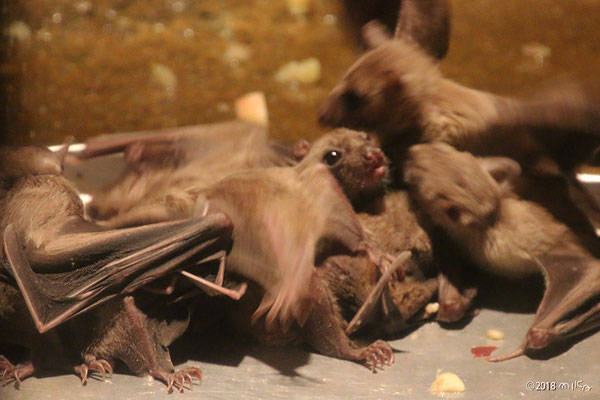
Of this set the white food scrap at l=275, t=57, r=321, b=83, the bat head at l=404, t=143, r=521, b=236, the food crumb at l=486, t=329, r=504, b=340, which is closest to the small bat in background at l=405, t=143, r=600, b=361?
the bat head at l=404, t=143, r=521, b=236

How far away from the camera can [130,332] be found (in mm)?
1957

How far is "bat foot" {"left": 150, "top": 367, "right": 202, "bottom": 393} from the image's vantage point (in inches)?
76.4

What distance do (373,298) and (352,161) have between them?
47cm

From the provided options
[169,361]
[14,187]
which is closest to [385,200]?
[169,361]

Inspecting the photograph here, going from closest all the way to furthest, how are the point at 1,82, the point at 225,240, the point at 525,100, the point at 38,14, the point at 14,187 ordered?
the point at 225,240
the point at 14,187
the point at 525,100
the point at 1,82
the point at 38,14

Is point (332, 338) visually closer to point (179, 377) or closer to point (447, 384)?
point (447, 384)

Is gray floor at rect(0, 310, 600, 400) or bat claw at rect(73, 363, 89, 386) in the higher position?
bat claw at rect(73, 363, 89, 386)

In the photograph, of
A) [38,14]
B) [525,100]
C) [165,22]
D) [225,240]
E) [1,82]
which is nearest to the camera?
[225,240]

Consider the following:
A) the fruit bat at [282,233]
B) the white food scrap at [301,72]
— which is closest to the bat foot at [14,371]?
the fruit bat at [282,233]

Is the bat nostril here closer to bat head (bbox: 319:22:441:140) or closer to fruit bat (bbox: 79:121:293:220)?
bat head (bbox: 319:22:441:140)

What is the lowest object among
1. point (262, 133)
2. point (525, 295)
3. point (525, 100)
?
point (525, 295)

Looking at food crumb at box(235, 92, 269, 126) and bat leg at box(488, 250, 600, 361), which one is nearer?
bat leg at box(488, 250, 600, 361)

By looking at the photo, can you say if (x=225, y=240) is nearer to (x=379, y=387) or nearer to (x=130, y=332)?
(x=130, y=332)

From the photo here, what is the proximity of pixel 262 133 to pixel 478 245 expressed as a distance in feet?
2.83
